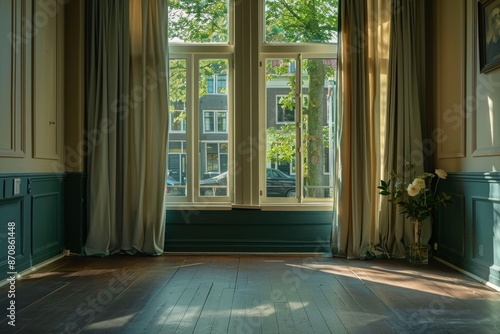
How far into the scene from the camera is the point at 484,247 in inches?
159

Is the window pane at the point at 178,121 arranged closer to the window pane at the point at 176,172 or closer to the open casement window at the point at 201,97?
the open casement window at the point at 201,97

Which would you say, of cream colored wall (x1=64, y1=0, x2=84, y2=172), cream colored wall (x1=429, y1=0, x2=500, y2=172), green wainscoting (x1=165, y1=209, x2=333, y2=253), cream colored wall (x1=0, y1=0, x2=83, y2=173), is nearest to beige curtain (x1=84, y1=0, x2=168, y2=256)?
cream colored wall (x1=64, y1=0, x2=84, y2=172)

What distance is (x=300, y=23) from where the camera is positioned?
17.8 ft

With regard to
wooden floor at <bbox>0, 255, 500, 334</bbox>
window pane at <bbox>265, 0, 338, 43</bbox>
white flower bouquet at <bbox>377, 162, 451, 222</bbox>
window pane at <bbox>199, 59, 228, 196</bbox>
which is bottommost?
wooden floor at <bbox>0, 255, 500, 334</bbox>

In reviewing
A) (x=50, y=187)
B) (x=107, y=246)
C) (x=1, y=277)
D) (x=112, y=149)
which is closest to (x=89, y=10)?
(x=112, y=149)

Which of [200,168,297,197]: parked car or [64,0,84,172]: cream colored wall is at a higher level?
[64,0,84,172]: cream colored wall

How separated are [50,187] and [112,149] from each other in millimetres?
729


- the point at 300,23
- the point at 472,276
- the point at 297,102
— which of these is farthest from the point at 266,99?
the point at 472,276

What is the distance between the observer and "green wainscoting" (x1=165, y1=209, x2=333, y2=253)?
5.27m

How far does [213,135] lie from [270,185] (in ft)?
2.75

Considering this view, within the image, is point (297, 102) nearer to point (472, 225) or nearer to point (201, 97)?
point (201, 97)

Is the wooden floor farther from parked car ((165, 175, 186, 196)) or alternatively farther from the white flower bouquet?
parked car ((165, 175, 186, 196))

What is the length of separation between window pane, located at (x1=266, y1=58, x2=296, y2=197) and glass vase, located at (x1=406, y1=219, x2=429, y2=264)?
4.37 feet

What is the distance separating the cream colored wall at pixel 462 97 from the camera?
3.97 metres
